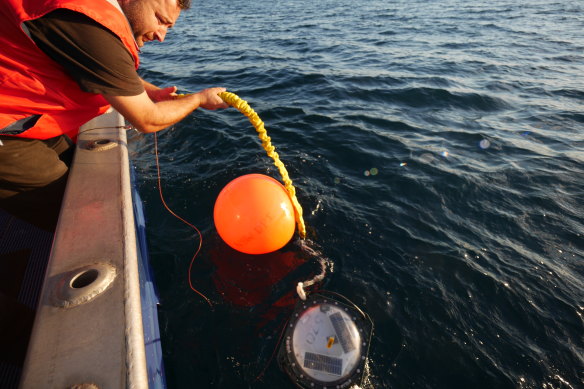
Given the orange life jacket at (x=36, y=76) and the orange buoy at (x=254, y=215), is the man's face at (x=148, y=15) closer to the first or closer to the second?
the orange life jacket at (x=36, y=76)

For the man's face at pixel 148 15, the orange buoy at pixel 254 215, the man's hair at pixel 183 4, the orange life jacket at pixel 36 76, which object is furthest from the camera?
the orange buoy at pixel 254 215

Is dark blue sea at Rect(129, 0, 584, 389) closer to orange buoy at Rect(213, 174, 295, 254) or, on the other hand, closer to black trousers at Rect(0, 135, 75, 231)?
orange buoy at Rect(213, 174, 295, 254)

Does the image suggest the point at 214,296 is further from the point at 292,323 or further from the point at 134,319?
the point at 134,319

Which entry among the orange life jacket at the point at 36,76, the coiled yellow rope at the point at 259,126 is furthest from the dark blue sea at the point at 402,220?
the orange life jacket at the point at 36,76

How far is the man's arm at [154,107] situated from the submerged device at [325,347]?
204 cm

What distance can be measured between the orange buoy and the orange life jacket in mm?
1445

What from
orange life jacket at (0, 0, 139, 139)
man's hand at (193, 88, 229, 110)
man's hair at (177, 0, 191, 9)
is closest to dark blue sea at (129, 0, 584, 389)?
man's hand at (193, 88, 229, 110)

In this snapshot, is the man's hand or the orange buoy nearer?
the orange buoy

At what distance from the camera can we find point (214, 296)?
320 cm

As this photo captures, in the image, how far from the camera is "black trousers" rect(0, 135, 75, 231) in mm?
2268

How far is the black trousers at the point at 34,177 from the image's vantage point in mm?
2268

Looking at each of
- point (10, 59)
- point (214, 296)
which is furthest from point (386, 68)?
point (10, 59)

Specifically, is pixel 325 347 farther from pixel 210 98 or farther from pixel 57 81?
pixel 57 81

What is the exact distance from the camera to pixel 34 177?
97.7 inches
